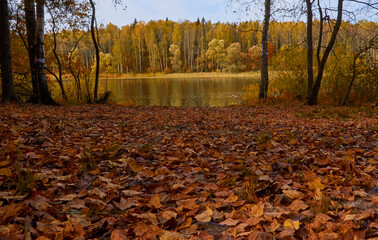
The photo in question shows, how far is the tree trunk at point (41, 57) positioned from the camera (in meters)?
8.43

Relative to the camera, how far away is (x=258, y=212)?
5.48 ft

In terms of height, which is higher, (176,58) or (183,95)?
(176,58)

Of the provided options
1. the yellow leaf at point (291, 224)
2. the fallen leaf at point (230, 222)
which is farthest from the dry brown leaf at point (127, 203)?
the yellow leaf at point (291, 224)

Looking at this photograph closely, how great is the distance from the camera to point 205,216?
1.68 meters

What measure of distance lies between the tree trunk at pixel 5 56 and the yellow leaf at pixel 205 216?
26.2ft

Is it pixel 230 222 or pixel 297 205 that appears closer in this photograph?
pixel 230 222

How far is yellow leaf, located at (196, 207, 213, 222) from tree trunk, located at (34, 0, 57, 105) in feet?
29.9

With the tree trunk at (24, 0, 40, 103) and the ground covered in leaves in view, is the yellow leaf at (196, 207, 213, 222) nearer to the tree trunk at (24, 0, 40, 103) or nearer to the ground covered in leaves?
the ground covered in leaves

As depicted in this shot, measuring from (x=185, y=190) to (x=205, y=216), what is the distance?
50cm

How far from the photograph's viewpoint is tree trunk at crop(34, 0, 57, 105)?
8430 millimetres

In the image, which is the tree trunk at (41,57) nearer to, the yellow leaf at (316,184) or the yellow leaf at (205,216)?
the yellow leaf at (205,216)

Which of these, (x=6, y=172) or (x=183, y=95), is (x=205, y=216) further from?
(x=183, y=95)

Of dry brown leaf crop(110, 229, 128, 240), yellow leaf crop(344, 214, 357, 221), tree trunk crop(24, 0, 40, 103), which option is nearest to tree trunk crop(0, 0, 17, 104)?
tree trunk crop(24, 0, 40, 103)

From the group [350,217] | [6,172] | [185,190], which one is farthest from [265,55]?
[6,172]
